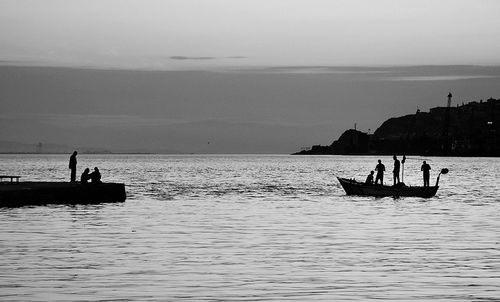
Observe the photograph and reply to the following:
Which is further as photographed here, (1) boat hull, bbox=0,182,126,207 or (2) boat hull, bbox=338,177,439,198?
(2) boat hull, bbox=338,177,439,198

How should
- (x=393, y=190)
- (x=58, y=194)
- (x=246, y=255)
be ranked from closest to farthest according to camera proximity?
(x=246, y=255) → (x=58, y=194) → (x=393, y=190)

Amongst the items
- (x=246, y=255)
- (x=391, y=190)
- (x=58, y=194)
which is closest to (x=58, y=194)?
(x=58, y=194)

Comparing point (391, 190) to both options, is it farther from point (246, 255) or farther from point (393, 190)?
point (246, 255)

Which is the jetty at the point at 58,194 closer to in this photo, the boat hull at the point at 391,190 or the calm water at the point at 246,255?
the calm water at the point at 246,255

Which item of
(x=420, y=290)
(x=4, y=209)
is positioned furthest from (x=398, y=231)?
(x=4, y=209)

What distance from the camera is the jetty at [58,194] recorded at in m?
52.2

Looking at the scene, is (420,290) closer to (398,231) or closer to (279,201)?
(398,231)

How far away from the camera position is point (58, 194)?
55312 mm

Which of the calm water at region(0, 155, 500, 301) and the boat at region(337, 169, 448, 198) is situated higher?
the boat at region(337, 169, 448, 198)

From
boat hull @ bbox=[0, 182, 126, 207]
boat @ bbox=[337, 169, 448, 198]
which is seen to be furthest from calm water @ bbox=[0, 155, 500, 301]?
boat @ bbox=[337, 169, 448, 198]

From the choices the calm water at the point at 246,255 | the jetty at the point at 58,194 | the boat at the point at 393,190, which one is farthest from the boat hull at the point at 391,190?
the jetty at the point at 58,194

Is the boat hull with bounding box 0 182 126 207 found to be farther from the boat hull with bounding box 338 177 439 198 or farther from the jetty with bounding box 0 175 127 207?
the boat hull with bounding box 338 177 439 198

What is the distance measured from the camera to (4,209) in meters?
51.3

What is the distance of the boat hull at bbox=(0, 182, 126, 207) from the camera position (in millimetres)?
52188
